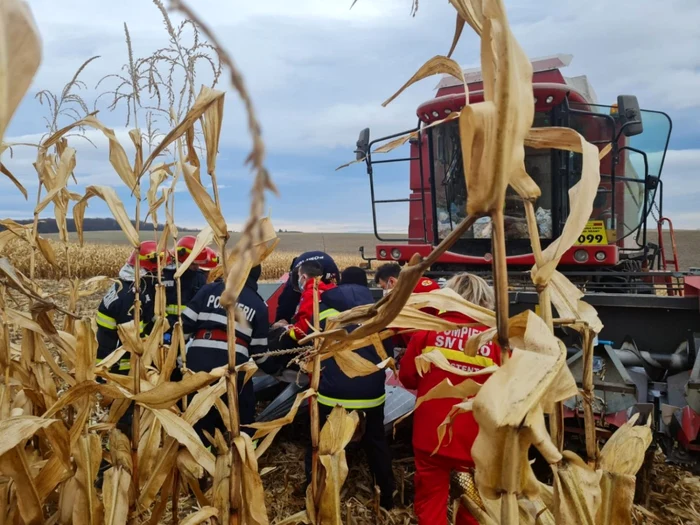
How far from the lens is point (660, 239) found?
7426 millimetres

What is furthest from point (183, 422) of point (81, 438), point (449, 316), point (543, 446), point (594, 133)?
point (594, 133)

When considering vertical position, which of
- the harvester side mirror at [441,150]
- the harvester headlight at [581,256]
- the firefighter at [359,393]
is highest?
the harvester side mirror at [441,150]

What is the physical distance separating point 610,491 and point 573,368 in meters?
2.04

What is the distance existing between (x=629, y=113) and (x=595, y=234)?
1.08 meters

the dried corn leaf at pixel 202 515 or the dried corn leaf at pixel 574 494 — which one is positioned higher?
the dried corn leaf at pixel 574 494

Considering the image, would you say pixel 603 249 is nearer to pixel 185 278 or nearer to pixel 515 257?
pixel 515 257

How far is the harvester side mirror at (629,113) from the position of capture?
13.3 ft

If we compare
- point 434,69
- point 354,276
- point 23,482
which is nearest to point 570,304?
point 434,69

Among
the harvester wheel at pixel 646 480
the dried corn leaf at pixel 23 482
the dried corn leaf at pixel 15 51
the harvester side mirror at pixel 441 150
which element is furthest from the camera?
the harvester side mirror at pixel 441 150

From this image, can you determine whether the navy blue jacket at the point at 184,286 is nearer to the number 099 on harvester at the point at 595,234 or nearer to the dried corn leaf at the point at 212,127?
the dried corn leaf at the point at 212,127

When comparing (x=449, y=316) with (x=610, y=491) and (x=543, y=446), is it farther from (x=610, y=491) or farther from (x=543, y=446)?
(x=543, y=446)

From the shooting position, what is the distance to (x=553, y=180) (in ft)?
15.4

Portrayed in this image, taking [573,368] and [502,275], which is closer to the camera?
[502,275]

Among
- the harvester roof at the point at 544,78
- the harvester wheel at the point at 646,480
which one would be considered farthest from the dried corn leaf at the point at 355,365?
the harvester roof at the point at 544,78
